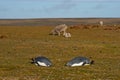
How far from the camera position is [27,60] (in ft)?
71.9

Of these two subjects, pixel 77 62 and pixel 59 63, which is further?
pixel 59 63

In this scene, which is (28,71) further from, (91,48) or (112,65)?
(91,48)

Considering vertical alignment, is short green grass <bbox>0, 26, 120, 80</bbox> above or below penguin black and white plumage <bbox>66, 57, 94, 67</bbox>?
below

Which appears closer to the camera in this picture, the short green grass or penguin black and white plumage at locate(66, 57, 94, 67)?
the short green grass

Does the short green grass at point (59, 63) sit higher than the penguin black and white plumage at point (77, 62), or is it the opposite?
the penguin black and white plumage at point (77, 62)

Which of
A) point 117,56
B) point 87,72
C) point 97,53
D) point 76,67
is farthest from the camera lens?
point 97,53

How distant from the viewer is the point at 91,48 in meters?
28.6

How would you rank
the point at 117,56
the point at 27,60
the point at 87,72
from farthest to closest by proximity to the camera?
1. the point at 117,56
2. the point at 27,60
3. the point at 87,72

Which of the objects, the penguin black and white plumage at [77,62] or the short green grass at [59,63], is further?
the penguin black and white plumage at [77,62]

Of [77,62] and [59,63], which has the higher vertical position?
[77,62]

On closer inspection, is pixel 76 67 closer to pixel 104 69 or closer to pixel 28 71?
pixel 104 69

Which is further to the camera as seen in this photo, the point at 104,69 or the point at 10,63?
the point at 10,63

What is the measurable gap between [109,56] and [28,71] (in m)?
7.73

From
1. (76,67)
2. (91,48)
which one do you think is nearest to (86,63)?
(76,67)
